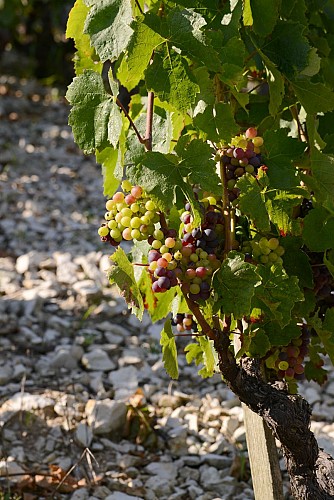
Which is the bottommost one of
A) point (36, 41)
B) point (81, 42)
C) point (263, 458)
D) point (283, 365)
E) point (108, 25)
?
point (263, 458)

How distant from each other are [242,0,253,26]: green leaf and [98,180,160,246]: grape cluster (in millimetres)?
375

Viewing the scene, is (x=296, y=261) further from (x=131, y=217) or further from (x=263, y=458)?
(x=263, y=458)

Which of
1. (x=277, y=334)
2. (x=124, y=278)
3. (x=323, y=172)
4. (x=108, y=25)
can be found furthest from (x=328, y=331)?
(x=108, y=25)

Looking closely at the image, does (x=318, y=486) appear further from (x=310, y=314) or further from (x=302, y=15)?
(x=302, y=15)

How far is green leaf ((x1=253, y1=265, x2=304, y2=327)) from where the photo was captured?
54.9 inches

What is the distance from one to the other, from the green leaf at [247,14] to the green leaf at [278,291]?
1.50 feet

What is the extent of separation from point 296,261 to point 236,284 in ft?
0.69

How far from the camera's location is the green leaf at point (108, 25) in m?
1.34

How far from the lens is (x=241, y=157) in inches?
55.8

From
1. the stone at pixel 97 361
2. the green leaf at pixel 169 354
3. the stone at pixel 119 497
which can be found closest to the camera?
the green leaf at pixel 169 354

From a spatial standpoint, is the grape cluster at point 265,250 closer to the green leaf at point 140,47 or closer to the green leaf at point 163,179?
the green leaf at point 163,179

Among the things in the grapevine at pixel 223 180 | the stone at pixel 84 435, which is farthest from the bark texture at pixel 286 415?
the stone at pixel 84 435

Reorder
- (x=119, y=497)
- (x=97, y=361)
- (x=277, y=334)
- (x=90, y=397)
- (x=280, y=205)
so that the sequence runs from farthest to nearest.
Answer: (x=97, y=361) < (x=90, y=397) < (x=119, y=497) < (x=277, y=334) < (x=280, y=205)

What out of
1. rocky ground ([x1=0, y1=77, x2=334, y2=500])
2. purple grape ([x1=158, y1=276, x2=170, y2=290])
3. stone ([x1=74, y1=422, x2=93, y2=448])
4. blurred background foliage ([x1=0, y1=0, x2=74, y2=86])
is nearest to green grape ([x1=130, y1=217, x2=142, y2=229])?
purple grape ([x1=158, y1=276, x2=170, y2=290])
